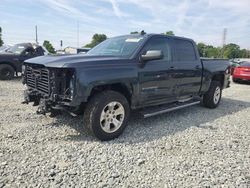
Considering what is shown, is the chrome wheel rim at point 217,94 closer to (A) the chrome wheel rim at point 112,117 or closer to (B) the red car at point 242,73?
(A) the chrome wheel rim at point 112,117

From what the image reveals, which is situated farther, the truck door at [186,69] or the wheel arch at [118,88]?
the truck door at [186,69]

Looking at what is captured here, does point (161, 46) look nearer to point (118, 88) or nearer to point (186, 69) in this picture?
point (186, 69)

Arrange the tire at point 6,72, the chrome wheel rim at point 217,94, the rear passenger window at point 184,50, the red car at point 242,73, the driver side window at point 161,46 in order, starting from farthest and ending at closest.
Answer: the red car at point 242,73 < the tire at point 6,72 < the chrome wheel rim at point 217,94 < the rear passenger window at point 184,50 < the driver side window at point 161,46

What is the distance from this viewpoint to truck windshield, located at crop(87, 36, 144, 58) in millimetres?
5004

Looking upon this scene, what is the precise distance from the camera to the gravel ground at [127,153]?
322cm

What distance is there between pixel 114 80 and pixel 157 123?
5.63 ft

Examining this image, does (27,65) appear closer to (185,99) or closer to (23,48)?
(185,99)

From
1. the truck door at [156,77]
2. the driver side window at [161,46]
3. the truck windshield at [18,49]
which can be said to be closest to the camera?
the truck door at [156,77]

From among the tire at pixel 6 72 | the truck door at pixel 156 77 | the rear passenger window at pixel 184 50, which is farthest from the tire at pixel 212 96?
the tire at pixel 6 72

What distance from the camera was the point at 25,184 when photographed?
9.82ft

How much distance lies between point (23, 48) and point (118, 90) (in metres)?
8.55

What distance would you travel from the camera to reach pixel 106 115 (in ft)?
14.5

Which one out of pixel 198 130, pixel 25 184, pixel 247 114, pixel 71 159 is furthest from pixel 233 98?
pixel 25 184

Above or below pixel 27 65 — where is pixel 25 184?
below
